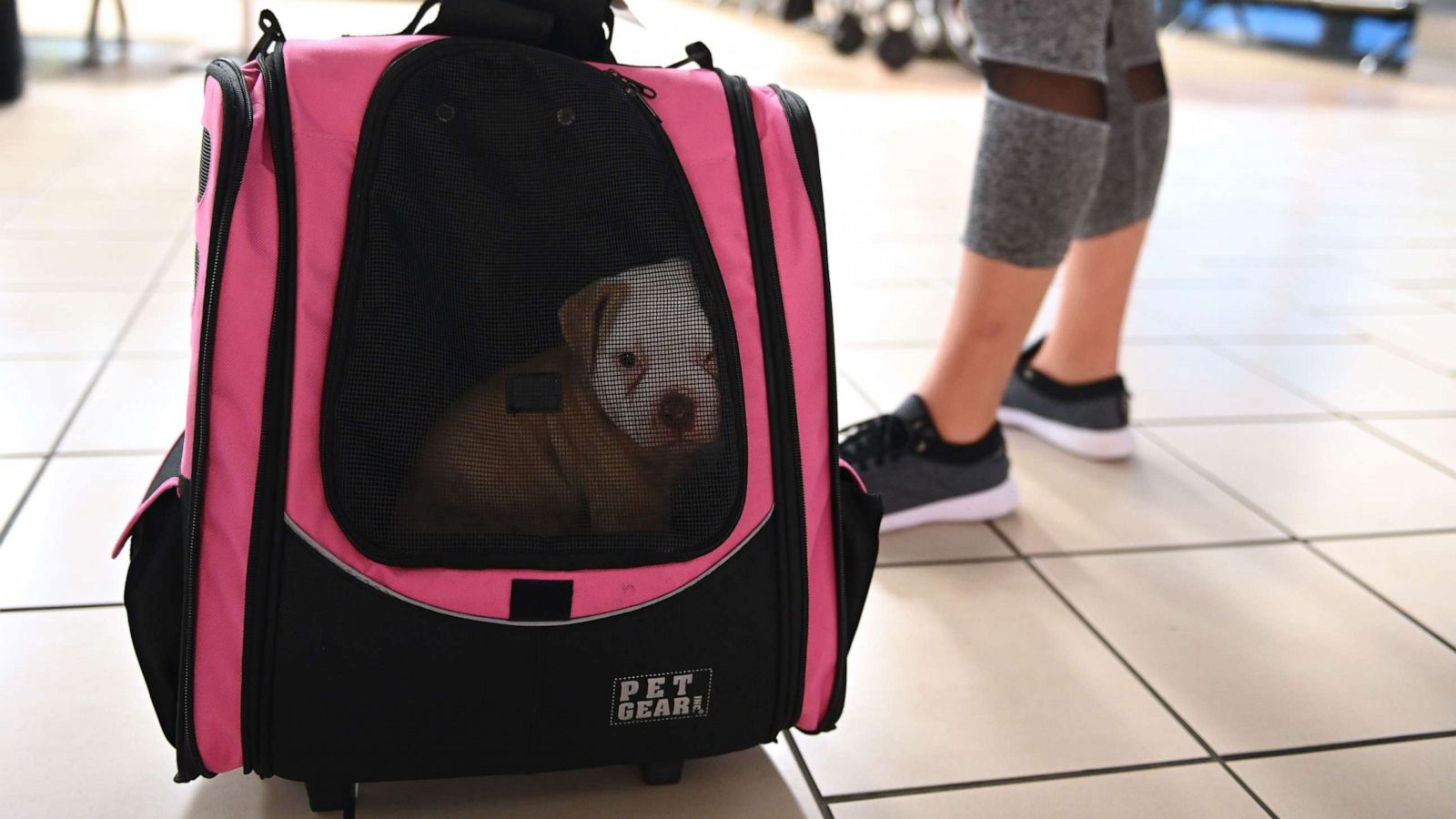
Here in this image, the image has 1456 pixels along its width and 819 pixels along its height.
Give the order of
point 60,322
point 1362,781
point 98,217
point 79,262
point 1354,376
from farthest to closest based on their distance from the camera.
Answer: point 98,217, point 79,262, point 1354,376, point 60,322, point 1362,781

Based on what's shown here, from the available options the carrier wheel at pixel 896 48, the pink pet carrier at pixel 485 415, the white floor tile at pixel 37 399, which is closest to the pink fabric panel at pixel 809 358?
the pink pet carrier at pixel 485 415

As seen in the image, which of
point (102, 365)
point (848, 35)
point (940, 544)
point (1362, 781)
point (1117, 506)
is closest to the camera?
point (1362, 781)

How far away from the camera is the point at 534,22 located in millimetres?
793

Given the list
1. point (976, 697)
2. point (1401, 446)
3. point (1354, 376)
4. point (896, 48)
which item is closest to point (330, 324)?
point (976, 697)

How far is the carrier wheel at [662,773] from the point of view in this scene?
87 centimetres

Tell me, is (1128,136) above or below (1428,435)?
above

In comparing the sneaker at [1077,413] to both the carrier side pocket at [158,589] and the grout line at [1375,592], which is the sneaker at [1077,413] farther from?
the carrier side pocket at [158,589]

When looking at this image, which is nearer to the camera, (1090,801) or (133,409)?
(1090,801)

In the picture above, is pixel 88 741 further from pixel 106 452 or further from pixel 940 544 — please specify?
pixel 940 544

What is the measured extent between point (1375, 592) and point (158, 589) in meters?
1.14

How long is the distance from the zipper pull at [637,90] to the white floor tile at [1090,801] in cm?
52

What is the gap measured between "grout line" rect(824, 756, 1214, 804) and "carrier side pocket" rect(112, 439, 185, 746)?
467 millimetres

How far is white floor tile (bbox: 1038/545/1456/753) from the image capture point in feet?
3.35

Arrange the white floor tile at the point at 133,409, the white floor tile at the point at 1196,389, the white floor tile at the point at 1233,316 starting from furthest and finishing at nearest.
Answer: the white floor tile at the point at 1233,316
the white floor tile at the point at 1196,389
the white floor tile at the point at 133,409
